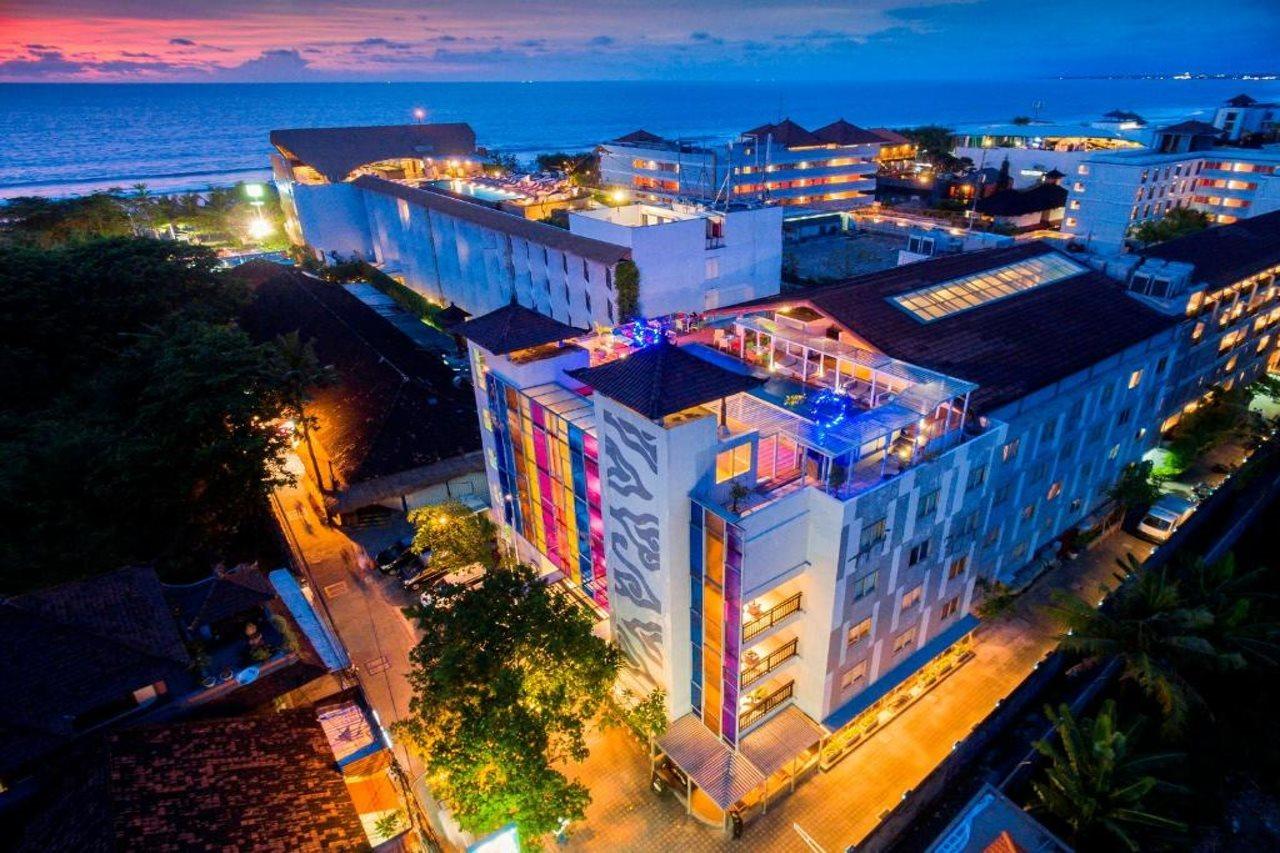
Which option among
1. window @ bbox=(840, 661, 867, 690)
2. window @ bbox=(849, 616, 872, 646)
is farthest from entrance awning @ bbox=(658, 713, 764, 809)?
window @ bbox=(849, 616, 872, 646)

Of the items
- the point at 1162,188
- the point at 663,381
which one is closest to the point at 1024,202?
the point at 1162,188

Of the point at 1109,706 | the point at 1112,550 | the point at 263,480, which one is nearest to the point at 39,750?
the point at 263,480

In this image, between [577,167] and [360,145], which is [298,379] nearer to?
[360,145]

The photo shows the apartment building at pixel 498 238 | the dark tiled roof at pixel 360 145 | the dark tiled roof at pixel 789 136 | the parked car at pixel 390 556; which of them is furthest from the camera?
the dark tiled roof at pixel 789 136

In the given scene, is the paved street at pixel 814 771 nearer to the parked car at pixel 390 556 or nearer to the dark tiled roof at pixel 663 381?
the parked car at pixel 390 556

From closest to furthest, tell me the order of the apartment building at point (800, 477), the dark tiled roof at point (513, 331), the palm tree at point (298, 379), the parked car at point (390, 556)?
the apartment building at point (800, 477) → the dark tiled roof at point (513, 331) → the parked car at point (390, 556) → the palm tree at point (298, 379)

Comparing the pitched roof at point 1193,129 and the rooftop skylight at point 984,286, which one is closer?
the rooftop skylight at point 984,286

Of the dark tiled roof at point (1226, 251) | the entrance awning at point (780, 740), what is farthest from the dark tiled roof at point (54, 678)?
the dark tiled roof at point (1226, 251)

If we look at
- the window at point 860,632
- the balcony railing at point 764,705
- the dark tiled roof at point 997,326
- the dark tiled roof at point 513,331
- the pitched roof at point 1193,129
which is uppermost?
the pitched roof at point 1193,129
